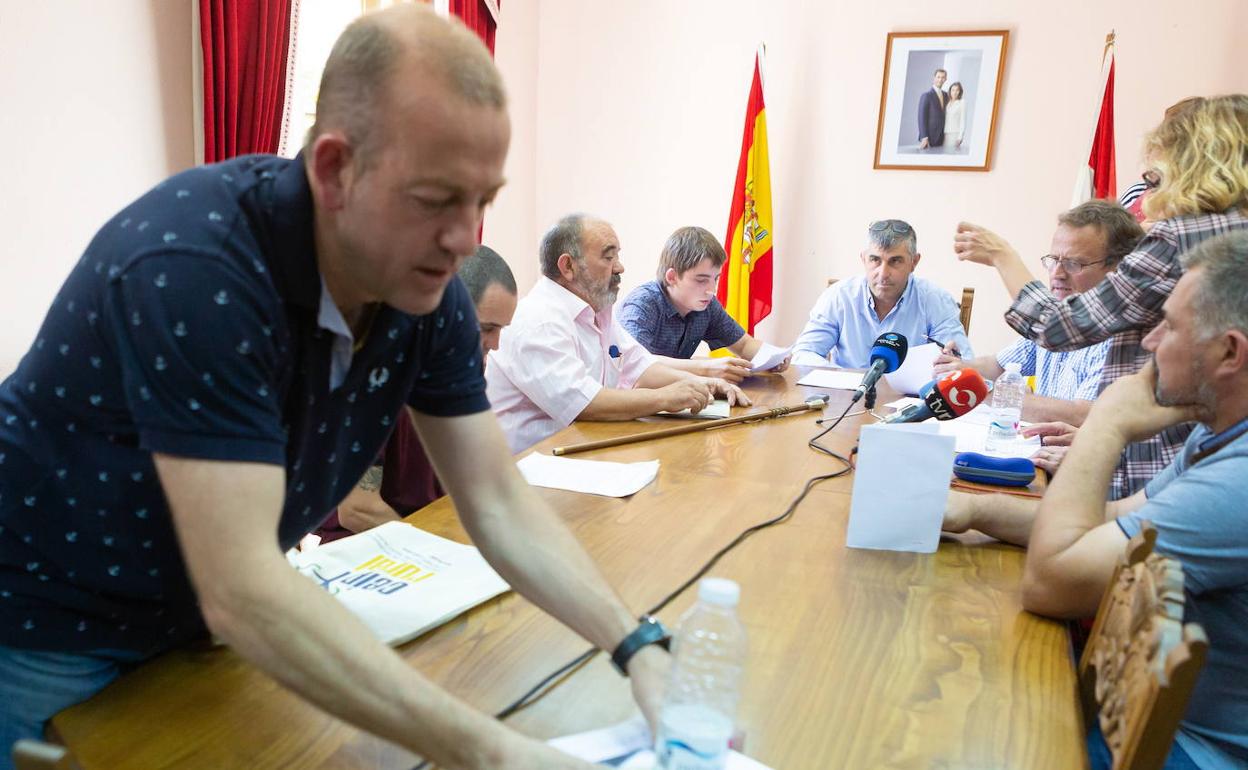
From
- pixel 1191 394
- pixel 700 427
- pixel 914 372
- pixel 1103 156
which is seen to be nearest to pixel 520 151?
pixel 914 372

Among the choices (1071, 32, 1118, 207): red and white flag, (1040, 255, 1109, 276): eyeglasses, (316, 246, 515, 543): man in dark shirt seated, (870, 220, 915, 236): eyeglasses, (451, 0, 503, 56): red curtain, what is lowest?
(316, 246, 515, 543): man in dark shirt seated

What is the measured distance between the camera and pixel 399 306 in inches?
34.3

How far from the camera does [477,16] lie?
4215 mm

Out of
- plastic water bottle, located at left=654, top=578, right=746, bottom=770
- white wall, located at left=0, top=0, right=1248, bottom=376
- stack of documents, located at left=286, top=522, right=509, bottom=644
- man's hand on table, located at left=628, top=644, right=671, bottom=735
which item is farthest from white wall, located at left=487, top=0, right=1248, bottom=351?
man's hand on table, located at left=628, top=644, right=671, bottom=735

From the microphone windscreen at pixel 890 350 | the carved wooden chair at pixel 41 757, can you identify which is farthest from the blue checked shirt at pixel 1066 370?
the carved wooden chair at pixel 41 757

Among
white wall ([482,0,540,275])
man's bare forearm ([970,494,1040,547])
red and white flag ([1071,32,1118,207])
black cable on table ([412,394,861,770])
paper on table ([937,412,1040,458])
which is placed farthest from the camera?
white wall ([482,0,540,275])

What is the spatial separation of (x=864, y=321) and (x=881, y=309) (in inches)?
3.7

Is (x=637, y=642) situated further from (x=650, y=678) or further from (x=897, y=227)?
(x=897, y=227)

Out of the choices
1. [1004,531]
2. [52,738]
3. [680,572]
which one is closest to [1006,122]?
[1004,531]

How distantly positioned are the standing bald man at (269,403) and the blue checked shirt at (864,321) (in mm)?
2896

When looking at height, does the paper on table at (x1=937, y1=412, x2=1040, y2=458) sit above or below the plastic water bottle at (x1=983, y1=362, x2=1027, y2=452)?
below

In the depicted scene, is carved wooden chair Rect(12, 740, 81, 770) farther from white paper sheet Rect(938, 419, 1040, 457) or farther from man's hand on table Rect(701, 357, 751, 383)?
man's hand on table Rect(701, 357, 751, 383)

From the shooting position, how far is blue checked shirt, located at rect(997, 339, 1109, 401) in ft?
7.89

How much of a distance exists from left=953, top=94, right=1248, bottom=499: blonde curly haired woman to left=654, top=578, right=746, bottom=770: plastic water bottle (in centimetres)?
125
